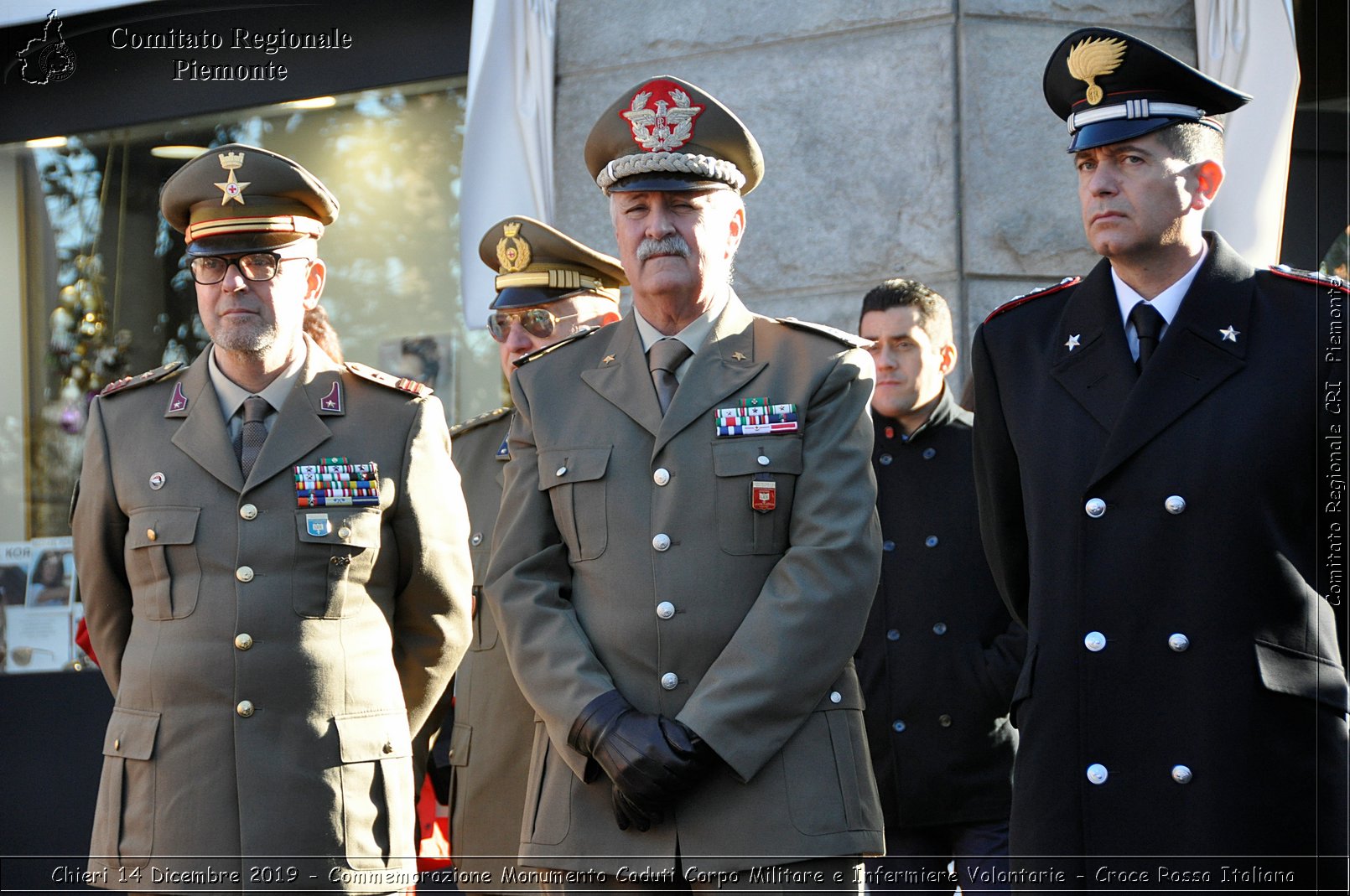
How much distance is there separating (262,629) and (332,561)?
254mm

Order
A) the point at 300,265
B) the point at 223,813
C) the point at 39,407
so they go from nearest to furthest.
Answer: the point at 223,813
the point at 300,265
the point at 39,407

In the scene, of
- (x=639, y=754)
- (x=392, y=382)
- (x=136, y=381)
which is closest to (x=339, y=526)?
(x=392, y=382)

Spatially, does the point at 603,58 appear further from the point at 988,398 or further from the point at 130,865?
the point at 130,865

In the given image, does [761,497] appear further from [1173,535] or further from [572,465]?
[1173,535]

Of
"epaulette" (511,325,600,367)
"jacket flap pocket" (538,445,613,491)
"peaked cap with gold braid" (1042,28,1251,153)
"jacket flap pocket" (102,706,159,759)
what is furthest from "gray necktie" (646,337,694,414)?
"jacket flap pocket" (102,706,159,759)

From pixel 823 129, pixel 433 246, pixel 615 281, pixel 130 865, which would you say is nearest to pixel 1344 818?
pixel 130 865

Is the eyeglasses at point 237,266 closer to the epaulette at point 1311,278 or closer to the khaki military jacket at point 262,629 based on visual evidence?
the khaki military jacket at point 262,629

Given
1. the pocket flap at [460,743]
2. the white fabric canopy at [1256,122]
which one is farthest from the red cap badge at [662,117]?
the white fabric canopy at [1256,122]

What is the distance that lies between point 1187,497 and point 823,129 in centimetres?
400

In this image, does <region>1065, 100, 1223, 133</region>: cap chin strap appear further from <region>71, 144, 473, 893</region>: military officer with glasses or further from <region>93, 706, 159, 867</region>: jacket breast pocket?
<region>93, 706, 159, 867</region>: jacket breast pocket

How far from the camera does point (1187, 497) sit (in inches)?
124

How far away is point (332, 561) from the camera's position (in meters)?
3.99

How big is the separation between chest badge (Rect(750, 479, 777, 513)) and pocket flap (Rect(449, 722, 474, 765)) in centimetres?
181

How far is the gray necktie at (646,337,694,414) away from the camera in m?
3.74
